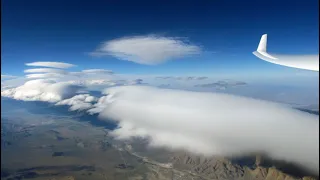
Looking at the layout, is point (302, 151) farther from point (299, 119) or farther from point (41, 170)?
point (41, 170)

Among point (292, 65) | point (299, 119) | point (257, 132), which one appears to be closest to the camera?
point (292, 65)

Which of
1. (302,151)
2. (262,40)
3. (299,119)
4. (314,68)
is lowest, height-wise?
(302,151)

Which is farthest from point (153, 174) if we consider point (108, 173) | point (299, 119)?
point (299, 119)

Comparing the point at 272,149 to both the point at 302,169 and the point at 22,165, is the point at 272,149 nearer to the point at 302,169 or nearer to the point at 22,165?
the point at 302,169

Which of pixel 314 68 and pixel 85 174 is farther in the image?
pixel 85 174

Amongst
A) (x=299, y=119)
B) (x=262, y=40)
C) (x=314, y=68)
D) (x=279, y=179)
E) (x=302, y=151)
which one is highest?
(x=262, y=40)

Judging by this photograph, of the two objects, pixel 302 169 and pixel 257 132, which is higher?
pixel 257 132

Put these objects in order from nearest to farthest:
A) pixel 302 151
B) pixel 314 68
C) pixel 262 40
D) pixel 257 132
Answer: pixel 314 68
pixel 262 40
pixel 302 151
pixel 257 132

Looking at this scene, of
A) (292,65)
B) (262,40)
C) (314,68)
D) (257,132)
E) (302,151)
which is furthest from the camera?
(257,132)

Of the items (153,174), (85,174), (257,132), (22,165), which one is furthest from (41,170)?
(257,132)
